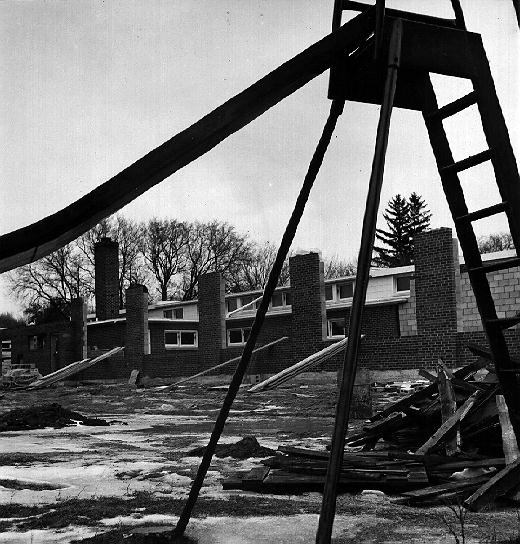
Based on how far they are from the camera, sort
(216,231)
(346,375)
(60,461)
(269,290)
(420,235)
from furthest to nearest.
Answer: (216,231) < (420,235) < (60,461) < (269,290) < (346,375)

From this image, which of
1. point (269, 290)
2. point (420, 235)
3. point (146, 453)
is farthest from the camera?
point (420, 235)

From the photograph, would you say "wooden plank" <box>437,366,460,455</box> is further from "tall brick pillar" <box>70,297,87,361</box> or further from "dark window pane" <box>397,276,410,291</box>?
"tall brick pillar" <box>70,297,87,361</box>

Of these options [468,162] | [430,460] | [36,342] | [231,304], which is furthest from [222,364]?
[468,162]

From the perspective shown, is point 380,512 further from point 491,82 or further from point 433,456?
point 491,82

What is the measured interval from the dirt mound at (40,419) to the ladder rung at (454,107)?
10.2 metres

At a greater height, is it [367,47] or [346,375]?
[367,47]

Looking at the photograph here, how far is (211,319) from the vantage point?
28.9 m

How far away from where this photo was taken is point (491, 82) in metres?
4.00

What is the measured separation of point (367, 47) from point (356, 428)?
25.8 ft

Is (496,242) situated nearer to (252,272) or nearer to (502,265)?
(252,272)

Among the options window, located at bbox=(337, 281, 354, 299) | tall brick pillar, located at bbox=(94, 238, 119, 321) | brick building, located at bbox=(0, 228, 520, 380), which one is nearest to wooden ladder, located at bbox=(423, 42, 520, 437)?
brick building, located at bbox=(0, 228, 520, 380)

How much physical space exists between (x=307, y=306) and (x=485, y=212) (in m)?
20.5

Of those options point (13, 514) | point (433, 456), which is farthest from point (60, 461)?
point (433, 456)

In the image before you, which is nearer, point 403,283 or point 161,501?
point 161,501
